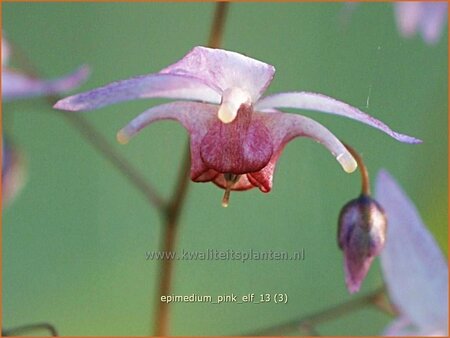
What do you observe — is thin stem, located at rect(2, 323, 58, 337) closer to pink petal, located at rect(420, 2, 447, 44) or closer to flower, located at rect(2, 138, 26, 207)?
flower, located at rect(2, 138, 26, 207)

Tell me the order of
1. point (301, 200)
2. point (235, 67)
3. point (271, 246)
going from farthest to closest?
point (301, 200) → point (271, 246) → point (235, 67)

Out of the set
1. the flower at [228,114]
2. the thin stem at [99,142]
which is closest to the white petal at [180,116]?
the flower at [228,114]

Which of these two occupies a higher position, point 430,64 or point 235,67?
point 430,64

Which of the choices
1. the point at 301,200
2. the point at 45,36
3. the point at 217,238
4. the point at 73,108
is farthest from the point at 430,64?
the point at 73,108

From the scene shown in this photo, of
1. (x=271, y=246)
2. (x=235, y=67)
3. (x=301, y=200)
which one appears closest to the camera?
(x=235, y=67)

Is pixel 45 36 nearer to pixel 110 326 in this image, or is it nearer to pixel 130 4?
pixel 130 4

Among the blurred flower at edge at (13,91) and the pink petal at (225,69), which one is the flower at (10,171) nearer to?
the blurred flower at edge at (13,91)

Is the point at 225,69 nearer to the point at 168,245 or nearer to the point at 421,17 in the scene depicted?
the point at 168,245

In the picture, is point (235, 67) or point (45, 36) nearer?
point (235, 67)
